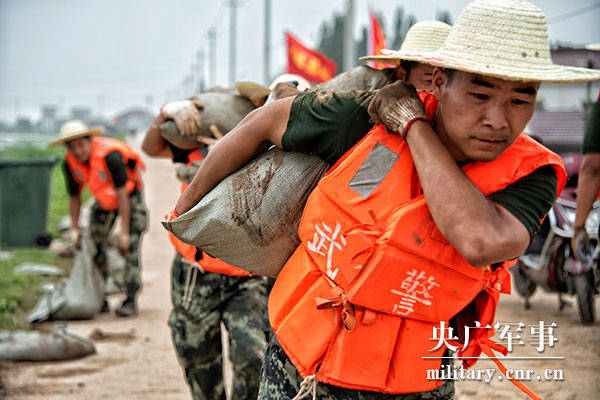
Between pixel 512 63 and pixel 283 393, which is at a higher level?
pixel 512 63

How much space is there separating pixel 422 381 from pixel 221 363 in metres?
2.06

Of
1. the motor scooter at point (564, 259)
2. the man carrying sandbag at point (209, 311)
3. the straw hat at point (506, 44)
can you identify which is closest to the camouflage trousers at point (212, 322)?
the man carrying sandbag at point (209, 311)

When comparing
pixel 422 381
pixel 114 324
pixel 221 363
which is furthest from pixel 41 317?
pixel 422 381

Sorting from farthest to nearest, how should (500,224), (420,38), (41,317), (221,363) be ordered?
(41,317) < (221,363) < (420,38) < (500,224)

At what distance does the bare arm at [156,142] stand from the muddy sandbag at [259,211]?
151 centimetres

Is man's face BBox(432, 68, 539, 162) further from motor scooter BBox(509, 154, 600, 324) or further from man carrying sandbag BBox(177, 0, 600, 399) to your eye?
motor scooter BBox(509, 154, 600, 324)

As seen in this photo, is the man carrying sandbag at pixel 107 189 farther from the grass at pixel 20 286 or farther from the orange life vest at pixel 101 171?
the grass at pixel 20 286

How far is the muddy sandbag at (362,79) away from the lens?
2.62 m

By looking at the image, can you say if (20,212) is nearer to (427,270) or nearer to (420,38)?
(420,38)

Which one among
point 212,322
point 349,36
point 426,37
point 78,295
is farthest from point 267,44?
point 426,37

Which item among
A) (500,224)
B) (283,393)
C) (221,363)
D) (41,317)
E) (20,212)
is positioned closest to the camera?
(500,224)

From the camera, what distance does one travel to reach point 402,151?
205 cm

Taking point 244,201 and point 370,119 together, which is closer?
point 370,119

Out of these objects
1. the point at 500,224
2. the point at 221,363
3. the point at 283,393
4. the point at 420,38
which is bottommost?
the point at 221,363
